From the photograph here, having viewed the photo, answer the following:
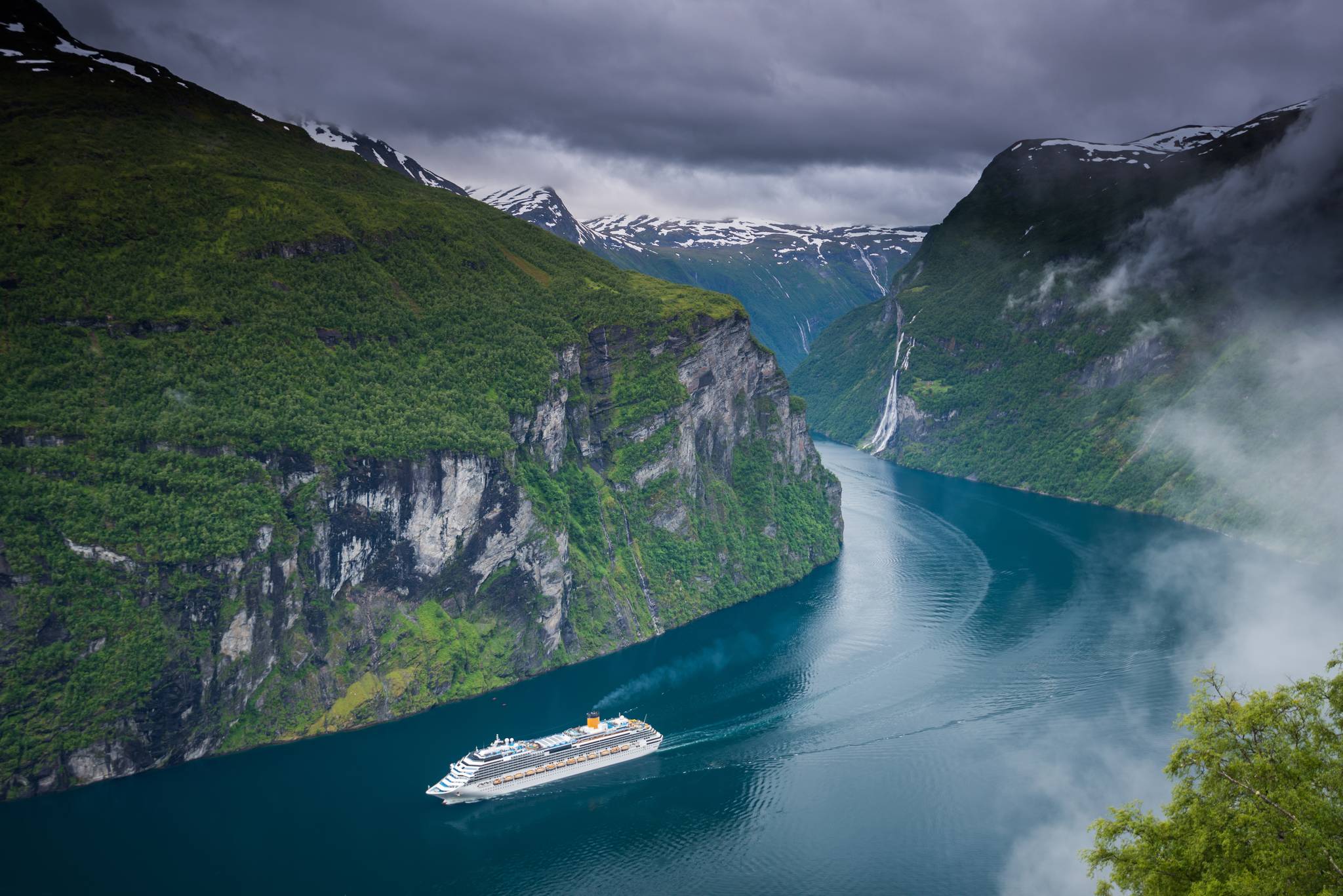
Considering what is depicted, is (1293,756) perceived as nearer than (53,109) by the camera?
Yes

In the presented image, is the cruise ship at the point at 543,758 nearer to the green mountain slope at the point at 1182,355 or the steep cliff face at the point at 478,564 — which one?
the steep cliff face at the point at 478,564

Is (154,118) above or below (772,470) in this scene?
above

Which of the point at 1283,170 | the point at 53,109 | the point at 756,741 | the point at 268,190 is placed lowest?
the point at 756,741

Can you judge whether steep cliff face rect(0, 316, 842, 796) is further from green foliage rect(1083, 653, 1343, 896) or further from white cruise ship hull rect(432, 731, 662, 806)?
green foliage rect(1083, 653, 1343, 896)

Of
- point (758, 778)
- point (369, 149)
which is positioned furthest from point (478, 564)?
point (369, 149)

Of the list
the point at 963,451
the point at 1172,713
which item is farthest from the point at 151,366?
the point at 963,451

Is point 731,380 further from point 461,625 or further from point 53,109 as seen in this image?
point 53,109

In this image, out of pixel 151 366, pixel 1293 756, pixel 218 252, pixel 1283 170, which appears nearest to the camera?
pixel 1293 756

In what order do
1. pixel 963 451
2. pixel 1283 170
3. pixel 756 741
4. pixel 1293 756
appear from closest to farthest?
pixel 1293 756, pixel 756 741, pixel 1283 170, pixel 963 451

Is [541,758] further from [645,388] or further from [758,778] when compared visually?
[645,388]
